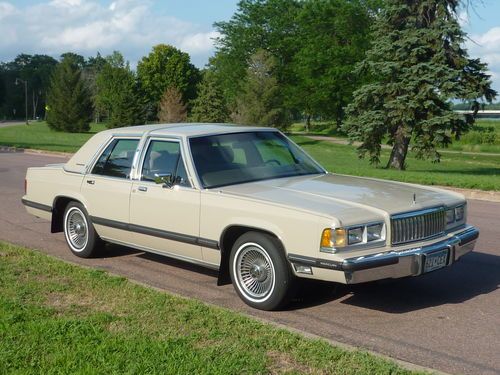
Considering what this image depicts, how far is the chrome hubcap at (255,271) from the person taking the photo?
5637mm

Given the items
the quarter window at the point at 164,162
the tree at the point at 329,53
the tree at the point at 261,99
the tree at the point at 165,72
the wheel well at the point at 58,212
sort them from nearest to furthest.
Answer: the quarter window at the point at 164,162 < the wheel well at the point at 58,212 < the tree at the point at 261,99 < the tree at the point at 329,53 < the tree at the point at 165,72

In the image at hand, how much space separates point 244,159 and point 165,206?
0.93m

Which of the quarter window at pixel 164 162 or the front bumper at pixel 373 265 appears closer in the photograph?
the front bumper at pixel 373 265

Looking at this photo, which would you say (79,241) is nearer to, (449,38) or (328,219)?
(328,219)

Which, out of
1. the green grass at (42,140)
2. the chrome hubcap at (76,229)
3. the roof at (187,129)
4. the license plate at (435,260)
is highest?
the roof at (187,129)

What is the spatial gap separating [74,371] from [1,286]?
2.42 meters

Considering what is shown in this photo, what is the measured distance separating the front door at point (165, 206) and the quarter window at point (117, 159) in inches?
10.5

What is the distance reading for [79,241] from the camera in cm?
786

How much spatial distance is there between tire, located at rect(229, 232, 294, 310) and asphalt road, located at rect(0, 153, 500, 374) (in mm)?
126

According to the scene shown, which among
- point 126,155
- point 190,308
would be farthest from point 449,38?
point 190,308

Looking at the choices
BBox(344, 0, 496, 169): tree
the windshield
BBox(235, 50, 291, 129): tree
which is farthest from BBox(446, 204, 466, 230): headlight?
BBox(235, 50, 291, 129): tree

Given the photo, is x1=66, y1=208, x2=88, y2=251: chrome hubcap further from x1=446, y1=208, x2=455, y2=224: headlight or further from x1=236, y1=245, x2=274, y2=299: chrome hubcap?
x1=446, y1=208, x2=455, y2=224: headlight

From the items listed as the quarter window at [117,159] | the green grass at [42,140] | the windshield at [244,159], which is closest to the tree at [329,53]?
the green grass at [42,140]

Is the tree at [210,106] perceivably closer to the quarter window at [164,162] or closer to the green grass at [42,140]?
the green grass at [42,140]
